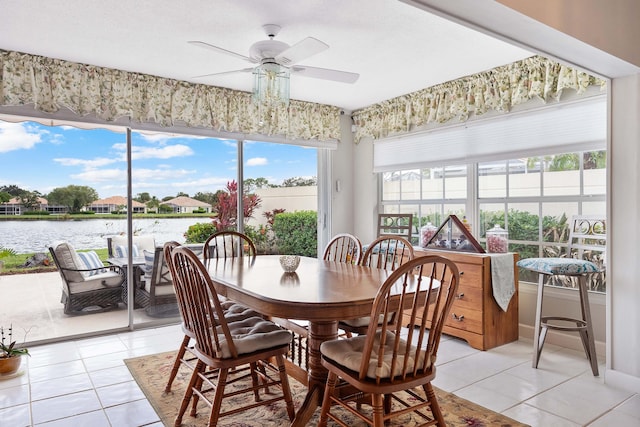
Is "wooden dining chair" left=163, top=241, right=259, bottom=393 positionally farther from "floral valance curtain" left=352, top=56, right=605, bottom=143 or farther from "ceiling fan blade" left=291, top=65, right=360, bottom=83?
"floral valance curtain" left=352, top=56, right=605, bottom=143

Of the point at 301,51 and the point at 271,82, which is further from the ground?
the point at 301,51

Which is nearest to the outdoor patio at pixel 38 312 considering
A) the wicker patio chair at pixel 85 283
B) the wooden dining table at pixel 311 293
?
the wicker patio chair at pixel 85 283

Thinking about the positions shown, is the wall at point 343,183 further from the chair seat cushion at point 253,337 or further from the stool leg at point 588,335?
the chair seat cushion at point 253,337

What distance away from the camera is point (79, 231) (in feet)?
13.2

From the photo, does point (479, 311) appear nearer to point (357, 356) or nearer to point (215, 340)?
point (357, 356)

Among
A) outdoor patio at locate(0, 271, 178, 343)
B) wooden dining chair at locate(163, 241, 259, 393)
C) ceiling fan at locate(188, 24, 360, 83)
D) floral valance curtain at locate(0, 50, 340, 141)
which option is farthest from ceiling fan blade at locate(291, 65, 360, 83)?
outdoor patio at locate(0, 271, 178, 343)

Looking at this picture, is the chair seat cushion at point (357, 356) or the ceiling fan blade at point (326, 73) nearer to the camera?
the chair seat cushion at point (357, 356)

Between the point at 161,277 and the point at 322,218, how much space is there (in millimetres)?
2148

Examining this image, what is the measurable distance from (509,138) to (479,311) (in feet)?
5.33

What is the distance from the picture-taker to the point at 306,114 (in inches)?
204

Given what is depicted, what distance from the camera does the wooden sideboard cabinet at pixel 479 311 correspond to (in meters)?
3.54

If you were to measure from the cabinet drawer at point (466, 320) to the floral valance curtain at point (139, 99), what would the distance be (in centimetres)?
269

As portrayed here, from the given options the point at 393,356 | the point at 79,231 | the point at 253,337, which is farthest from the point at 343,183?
the point at 393,356

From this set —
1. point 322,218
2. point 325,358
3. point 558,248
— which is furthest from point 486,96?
point 325,358
